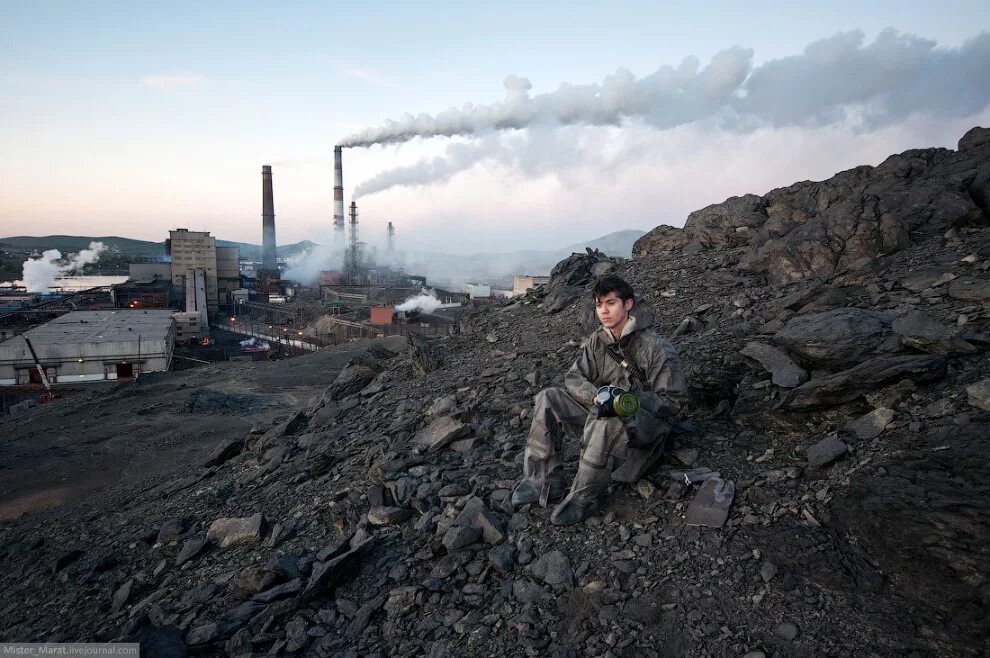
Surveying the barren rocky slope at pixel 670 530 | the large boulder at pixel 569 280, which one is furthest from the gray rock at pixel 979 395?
the large boulder at pixel 569 280

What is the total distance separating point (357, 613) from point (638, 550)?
1.95 m

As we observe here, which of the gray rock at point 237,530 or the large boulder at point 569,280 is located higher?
the large boulder at point 569,280

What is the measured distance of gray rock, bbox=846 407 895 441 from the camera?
3.48m

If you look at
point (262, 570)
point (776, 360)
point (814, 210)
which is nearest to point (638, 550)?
point (776, 360)

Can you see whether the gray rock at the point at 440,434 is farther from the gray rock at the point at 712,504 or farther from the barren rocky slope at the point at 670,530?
the gray rock at the point at 712,504

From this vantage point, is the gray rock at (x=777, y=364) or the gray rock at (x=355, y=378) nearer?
the gray rock at (x=777, y=364)

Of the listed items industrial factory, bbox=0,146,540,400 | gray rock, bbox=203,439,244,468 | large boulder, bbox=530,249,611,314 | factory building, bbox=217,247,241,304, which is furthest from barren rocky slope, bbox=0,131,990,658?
factory building, bbox=217,247,241,304

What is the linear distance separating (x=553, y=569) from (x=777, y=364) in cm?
295

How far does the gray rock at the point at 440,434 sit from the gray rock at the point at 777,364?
122 inches

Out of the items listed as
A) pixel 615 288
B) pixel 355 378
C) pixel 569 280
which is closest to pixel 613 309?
pixel 615 288

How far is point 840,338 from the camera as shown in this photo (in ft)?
14.3

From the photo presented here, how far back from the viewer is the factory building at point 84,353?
2259 cm

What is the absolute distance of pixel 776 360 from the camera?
4.82m

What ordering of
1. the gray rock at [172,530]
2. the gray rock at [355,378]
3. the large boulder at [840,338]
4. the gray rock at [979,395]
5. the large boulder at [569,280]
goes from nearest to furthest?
the gray rock at [979,395], the large boulder at [840,338], the gray rock at [172,530], the gray rock at [355,378], the large boulder at [569,280]
